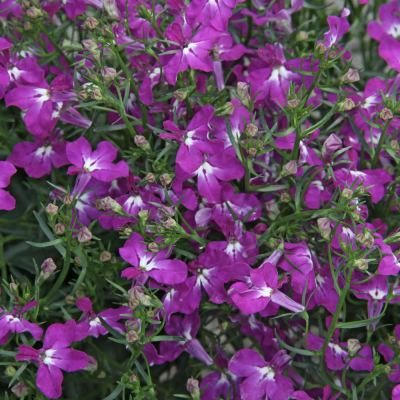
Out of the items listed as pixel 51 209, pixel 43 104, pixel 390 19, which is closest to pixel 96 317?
pixel 51 209

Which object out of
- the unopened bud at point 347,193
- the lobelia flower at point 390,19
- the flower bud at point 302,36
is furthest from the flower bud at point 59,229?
the lobelia flower at point 390,19

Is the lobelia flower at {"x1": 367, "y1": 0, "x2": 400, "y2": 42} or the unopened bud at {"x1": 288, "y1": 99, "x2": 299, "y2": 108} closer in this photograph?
the unopened bud at {"x1": 288, "y1": 99, "x2": 299, "y2": 108}

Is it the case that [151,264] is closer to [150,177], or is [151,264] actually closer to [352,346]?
[150,177]

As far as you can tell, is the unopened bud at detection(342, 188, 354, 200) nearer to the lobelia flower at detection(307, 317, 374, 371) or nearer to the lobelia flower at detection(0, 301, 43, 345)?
the lobelia flower at detection(307, 317, 374, 371)

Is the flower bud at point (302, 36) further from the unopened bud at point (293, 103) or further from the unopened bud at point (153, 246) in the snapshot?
the unopened bud at point (153, 246)

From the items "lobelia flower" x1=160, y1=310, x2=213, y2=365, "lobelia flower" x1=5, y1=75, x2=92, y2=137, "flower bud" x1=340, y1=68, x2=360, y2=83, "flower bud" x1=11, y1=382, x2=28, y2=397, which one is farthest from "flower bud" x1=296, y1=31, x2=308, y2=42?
"flower bud" x1=11, y1=382, x2=28, y2=397

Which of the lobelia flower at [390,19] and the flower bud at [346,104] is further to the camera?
the lobelia flower at [390,19]

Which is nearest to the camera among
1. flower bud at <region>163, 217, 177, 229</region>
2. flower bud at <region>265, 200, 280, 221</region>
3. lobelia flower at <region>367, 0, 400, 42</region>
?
flower bud at <region>163, 217, 177, 229</region>

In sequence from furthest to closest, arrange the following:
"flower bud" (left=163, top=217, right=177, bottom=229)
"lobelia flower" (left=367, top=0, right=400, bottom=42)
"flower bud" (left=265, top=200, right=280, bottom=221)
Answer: "lobelia flower" (left=367, top=0, right=400, bottom=42) → "flower bud" (left=265, top=200, right=280, bottom=221) → "flower bud" (left=163, top=217, right=177, bottom=229)
